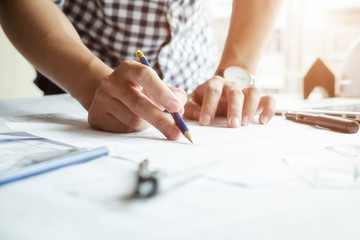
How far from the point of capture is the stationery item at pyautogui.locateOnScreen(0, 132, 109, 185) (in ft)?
1.00

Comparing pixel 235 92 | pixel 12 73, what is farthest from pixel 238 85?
pixel 12 73

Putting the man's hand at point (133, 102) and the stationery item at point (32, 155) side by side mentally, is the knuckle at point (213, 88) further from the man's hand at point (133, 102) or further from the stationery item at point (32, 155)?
the stationery item at point (32, 155)

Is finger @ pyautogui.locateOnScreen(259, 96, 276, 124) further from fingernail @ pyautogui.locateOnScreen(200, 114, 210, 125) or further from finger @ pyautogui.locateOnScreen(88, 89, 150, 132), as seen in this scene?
finger @ pyautogui.locateOnScreen(88, 89, 150, 132)

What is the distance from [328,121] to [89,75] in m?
0.40

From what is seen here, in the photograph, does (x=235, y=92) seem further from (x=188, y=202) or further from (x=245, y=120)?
(x=188, y=202)

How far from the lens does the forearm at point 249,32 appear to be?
2.85 ft

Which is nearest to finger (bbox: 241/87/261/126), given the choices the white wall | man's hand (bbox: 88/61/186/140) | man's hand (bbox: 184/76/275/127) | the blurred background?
man's hand (bbox: 184/76/275/127)

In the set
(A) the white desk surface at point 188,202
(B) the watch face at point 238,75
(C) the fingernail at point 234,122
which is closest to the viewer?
(A) the white desk surface at point 188,202

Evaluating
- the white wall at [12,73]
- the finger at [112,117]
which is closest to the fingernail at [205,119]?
the finger at [112,117]

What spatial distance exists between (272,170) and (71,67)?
44 cm

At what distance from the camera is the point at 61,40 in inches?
26.7

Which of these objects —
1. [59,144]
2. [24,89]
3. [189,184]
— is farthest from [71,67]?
[24,89]

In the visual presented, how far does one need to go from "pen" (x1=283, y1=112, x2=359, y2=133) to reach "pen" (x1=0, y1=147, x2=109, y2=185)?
1.20ft

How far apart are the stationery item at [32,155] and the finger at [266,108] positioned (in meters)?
0.33
